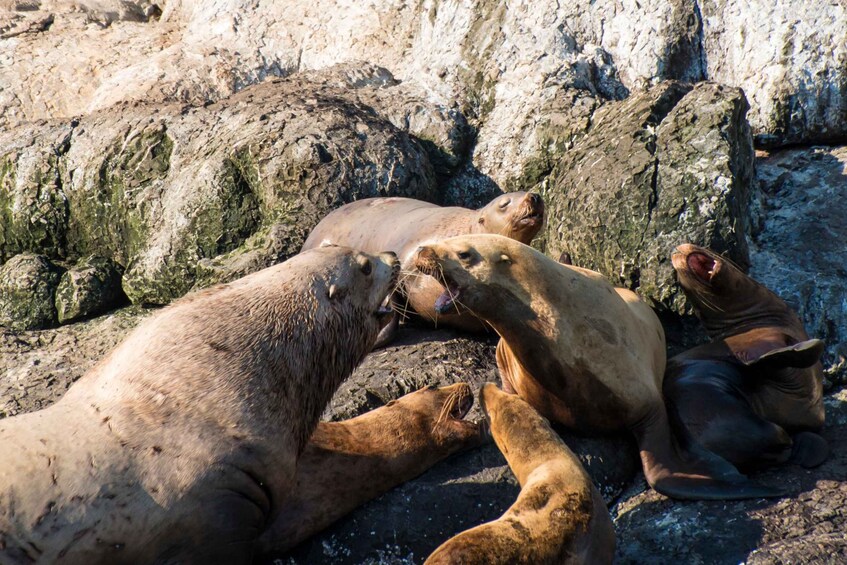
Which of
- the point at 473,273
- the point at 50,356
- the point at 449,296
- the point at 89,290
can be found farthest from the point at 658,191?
the point at 89,290

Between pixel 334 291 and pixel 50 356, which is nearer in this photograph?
pixel 334 291

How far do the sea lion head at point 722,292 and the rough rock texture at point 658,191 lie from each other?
0.99 feet

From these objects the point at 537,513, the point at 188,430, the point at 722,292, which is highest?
the point at 188,430

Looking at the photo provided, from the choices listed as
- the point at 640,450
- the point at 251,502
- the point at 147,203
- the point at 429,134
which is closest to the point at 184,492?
the point at 251,502

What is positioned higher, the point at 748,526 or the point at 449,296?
the point at 449,296

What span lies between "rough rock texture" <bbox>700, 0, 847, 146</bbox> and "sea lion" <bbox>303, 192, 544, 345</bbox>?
2701mm

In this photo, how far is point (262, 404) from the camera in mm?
4707

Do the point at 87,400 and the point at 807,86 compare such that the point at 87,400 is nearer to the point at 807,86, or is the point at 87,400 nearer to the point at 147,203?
the point at 147,203

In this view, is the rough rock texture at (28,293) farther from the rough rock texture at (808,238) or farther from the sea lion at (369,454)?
the rough rock texture at (808,238)

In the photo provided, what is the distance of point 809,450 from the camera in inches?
225

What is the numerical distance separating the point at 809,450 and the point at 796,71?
4.27 m

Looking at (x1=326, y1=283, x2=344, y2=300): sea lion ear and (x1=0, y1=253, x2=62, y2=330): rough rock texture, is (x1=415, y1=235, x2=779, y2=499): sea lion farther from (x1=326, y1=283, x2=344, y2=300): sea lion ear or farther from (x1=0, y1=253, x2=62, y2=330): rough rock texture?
(x1=0, y1=253, x2=62, y2=330): rough rock texture

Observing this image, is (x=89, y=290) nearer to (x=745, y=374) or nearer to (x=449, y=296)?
(x=449, y=296)

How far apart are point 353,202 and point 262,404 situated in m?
4.00
